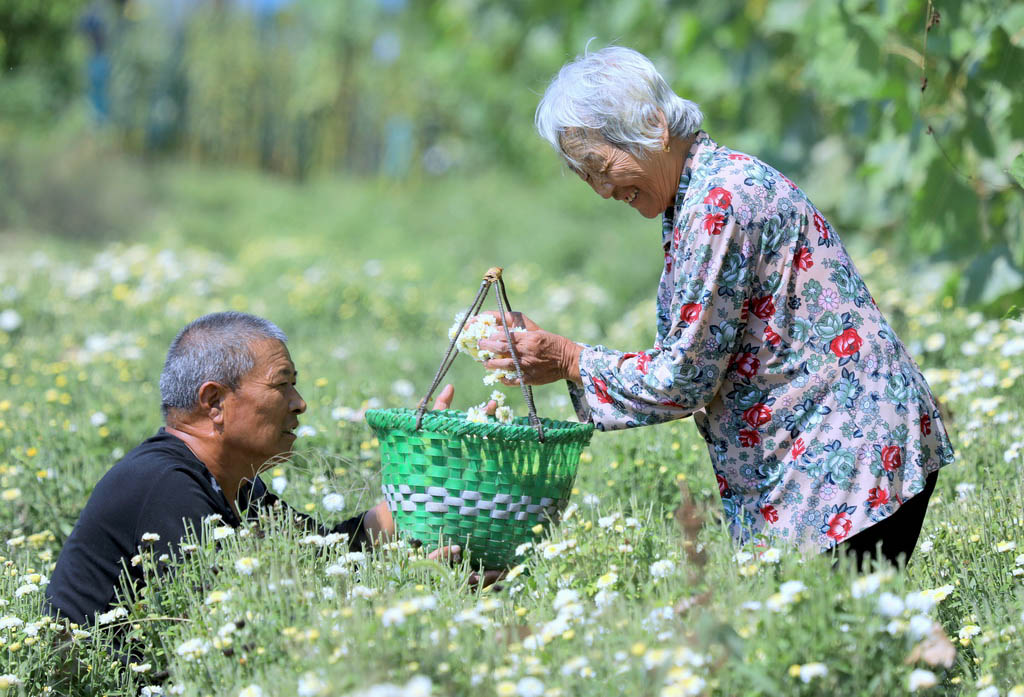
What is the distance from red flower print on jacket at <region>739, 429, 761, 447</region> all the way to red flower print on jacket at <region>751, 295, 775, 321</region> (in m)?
0.27

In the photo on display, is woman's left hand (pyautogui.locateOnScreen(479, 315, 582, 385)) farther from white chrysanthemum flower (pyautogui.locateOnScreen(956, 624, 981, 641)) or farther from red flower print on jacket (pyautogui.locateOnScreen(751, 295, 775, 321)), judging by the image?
white chrysanthemum flower (pyautogui.locateOnScreen(956, 624, 981, 641))

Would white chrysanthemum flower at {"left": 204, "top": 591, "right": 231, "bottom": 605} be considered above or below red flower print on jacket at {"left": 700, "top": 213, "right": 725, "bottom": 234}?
below

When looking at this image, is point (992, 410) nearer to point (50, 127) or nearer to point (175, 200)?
point (175, 200)

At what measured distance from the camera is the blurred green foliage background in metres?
5.08

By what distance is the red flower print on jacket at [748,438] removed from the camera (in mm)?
2580

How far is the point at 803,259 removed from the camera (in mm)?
2512

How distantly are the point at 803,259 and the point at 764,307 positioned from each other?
5.4 inches

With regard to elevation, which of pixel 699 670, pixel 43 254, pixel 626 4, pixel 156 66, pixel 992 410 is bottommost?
pixel 699 670

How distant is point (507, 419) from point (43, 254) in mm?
7757

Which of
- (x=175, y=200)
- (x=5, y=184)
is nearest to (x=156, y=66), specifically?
(x=175, y=200)

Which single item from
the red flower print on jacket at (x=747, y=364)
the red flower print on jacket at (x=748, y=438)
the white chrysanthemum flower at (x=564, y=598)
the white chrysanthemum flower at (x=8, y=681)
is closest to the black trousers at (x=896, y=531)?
the red flower print on jacket at (x=748, y=438)

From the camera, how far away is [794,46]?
7.79 meters

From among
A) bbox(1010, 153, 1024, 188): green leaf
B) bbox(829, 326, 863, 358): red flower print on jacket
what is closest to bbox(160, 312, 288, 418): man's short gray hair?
bbox(829, 326, 863, 358): red flower print on jacket

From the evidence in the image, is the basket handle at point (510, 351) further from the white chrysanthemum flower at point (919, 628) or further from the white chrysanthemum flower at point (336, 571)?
the white chrysanthemum flower at point (919, 628)
